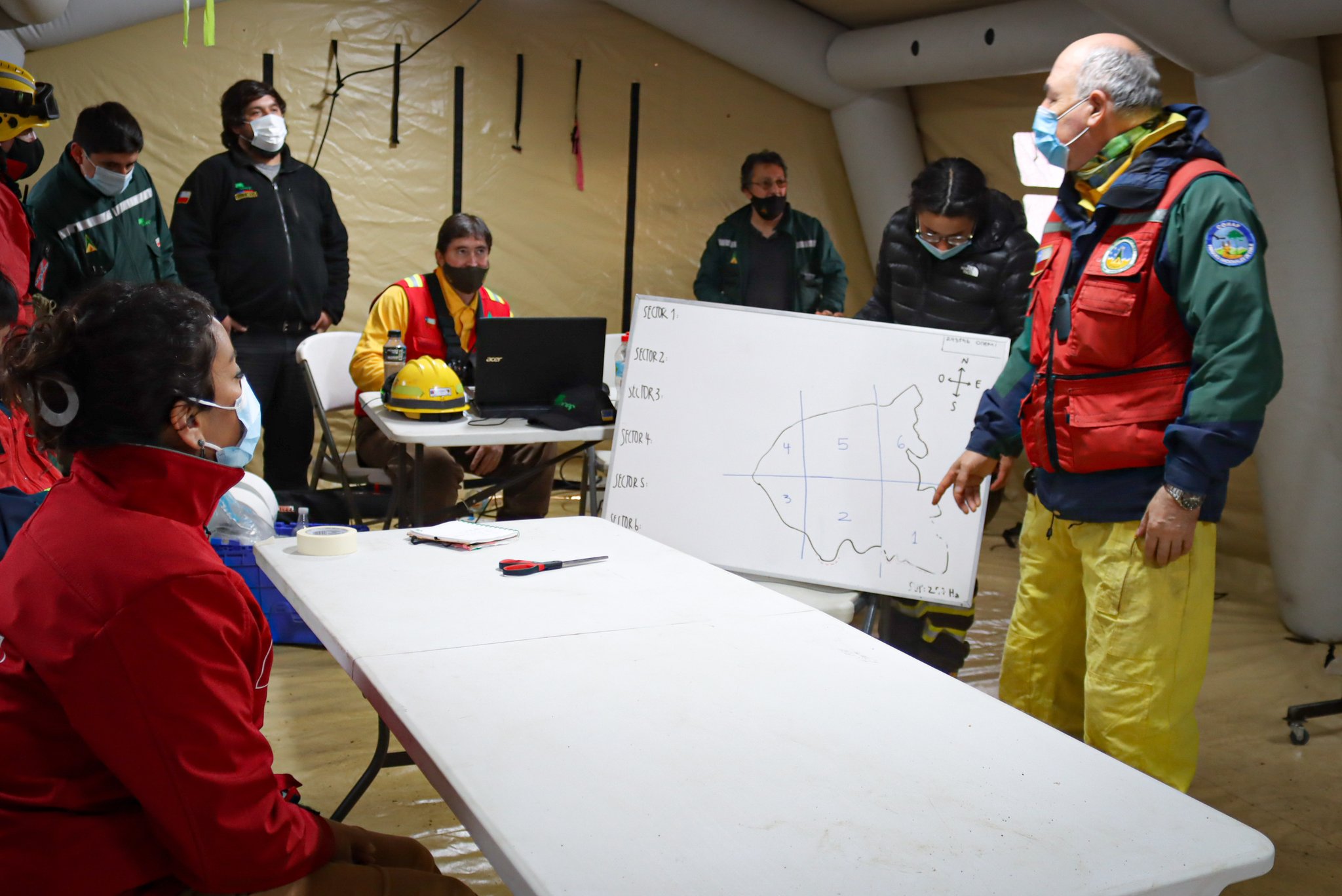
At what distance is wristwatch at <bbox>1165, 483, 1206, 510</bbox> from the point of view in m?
1.79

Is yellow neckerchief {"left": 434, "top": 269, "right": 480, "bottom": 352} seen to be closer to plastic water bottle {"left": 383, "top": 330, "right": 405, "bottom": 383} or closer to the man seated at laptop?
the man seated at laptop

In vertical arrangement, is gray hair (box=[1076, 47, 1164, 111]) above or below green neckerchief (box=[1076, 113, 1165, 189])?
above

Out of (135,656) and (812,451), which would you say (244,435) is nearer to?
(135,656)

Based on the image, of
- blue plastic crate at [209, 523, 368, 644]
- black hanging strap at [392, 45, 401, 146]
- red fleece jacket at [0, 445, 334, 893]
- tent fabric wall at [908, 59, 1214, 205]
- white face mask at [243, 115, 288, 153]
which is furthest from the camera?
black hanging strap at [392, 45, 401, 146]

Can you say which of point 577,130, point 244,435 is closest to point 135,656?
point 244,435

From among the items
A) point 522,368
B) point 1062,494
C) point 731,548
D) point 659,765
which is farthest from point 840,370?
point 659,765

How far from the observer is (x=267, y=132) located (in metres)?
4.34

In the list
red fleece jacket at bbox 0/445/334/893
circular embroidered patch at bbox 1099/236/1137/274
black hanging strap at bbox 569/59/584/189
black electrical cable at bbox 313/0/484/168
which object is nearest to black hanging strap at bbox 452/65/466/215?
black electrical cable at bbox 313/0/484/168

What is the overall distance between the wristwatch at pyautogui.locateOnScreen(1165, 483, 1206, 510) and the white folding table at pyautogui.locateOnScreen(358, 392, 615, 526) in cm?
175

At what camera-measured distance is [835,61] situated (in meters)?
5.70

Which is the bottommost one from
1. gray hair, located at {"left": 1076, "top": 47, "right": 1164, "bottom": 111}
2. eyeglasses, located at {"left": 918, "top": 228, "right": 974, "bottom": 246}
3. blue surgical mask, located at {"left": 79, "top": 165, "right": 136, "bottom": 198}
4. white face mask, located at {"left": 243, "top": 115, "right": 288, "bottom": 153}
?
eyeglasses, located at {"left": 918, "top": 228, "right": 974, "bottom": 246}

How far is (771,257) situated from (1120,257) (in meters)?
3.13

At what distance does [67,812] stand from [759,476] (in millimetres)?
1890

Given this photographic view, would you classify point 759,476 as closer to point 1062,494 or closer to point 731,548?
point 731,548
